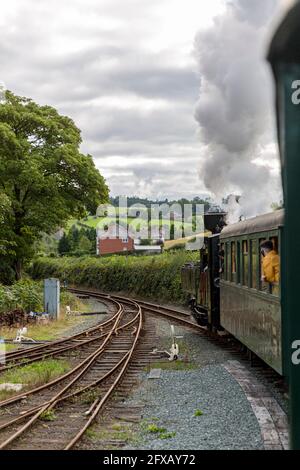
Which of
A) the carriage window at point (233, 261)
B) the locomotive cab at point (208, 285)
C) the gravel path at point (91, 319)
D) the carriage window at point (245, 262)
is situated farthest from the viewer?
the gravel path at point (91, 319)

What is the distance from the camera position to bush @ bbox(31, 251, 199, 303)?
34156 millimetres

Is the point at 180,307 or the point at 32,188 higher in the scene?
the point at 32,188

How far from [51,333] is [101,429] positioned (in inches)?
476

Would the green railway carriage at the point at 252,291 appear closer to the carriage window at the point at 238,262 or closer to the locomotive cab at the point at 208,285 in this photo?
the carriage window at the point at 238,262

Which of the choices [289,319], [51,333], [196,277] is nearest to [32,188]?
[51,333]

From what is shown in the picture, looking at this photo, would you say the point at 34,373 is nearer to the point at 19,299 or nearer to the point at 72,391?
the point at 72,391

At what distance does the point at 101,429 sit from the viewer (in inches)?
329

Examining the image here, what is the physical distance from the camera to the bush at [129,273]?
34.2 metres

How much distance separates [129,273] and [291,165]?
125 feet

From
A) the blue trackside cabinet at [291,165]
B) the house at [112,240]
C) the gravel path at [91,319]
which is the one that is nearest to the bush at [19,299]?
the gravel path at [91,319]

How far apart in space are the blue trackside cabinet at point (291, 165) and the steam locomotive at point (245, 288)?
12.0 ft

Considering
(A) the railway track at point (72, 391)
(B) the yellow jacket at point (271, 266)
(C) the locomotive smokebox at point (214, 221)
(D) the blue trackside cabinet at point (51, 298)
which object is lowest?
(A) the railway track at point (72, 391)

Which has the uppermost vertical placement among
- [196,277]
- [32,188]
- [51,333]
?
[32,188]
